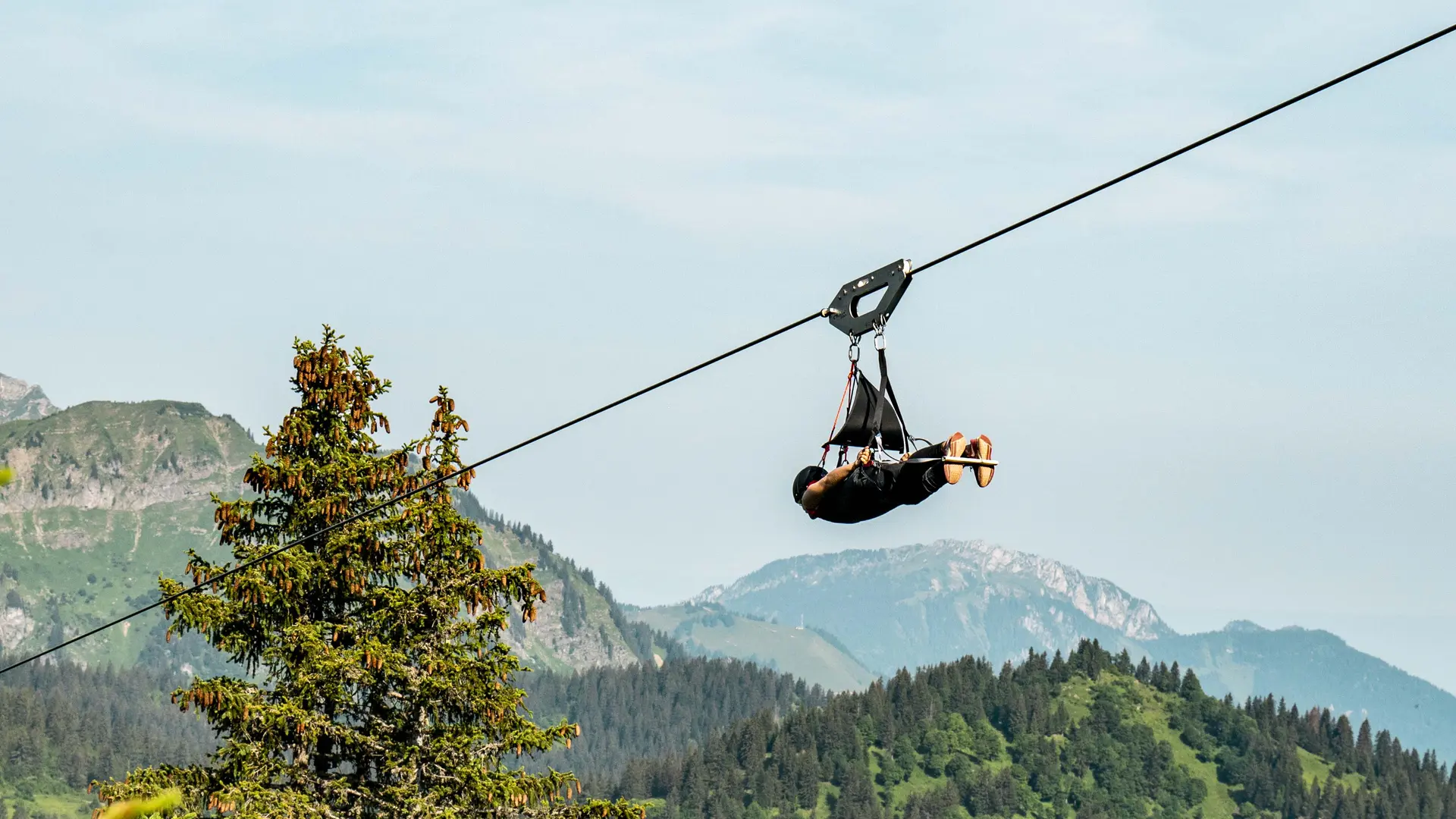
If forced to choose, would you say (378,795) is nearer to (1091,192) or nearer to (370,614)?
(370,614)

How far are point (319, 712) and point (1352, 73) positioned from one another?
2008 centimetres

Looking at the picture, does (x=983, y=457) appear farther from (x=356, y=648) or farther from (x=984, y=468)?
(x=356, y=648)

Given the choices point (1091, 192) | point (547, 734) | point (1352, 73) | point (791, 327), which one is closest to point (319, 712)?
point (547, 734)

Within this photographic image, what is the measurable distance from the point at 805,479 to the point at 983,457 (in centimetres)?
227

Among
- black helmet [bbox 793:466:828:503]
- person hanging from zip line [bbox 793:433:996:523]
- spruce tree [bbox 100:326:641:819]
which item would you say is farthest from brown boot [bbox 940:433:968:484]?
spruce tree [bbox 100:326:641:819]

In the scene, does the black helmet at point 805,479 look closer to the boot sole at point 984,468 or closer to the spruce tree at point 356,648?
the boot sole at point 984,468

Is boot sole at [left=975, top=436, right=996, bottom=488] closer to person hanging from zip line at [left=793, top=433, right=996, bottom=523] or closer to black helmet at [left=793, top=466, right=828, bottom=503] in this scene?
person hanging from zip line at [left=793, top=433, right=996, bottom=523]

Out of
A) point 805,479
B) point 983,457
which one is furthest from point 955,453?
point 805,479

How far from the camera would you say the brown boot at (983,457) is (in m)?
15.6

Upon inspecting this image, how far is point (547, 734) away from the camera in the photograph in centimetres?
2936

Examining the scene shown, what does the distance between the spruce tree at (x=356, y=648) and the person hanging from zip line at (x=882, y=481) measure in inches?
508

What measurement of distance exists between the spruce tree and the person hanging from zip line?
42.3ft

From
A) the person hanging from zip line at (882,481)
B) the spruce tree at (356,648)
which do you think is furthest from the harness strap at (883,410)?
the spruce tree at (356,648)

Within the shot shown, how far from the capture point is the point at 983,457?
15578 mm
